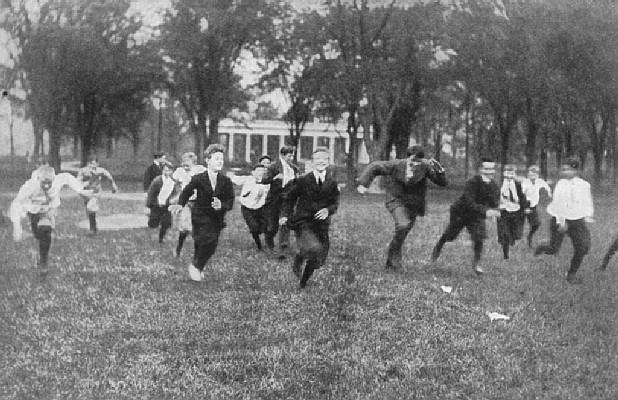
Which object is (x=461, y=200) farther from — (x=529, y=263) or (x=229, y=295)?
(x=229, y=295)

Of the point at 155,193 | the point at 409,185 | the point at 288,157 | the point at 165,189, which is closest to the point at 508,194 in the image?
the point at 409,185

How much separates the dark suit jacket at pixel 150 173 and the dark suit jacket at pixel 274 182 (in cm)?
76

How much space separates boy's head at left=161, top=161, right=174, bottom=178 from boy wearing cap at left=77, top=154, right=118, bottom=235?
0.38 meters

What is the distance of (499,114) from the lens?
4641mm

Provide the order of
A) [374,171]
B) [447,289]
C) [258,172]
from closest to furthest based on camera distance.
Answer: [374,171] < [447,289] < [258,172]

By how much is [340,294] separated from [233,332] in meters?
0.73

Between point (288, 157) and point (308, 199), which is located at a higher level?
point (288, 157)

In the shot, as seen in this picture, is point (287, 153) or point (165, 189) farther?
point (165, 189)

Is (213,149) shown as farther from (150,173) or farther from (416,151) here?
(416,151)

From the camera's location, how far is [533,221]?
15.5 ft

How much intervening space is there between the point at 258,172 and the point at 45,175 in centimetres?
142

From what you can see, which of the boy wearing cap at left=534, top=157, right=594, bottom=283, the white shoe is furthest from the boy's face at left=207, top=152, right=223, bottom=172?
the boy wearing cap at left=534, top=157, right=594, bottom=283

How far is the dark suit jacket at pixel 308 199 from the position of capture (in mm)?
4516

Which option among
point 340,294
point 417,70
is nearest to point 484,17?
point 417,70
